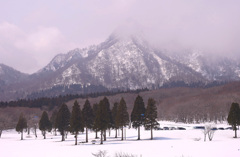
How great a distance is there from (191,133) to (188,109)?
3317 inches

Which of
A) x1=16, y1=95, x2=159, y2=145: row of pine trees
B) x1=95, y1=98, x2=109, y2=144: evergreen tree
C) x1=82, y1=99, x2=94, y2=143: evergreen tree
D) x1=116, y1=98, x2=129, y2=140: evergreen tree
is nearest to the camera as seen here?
x1=95, y1=98, x2=109, y2=144: evergreen tree

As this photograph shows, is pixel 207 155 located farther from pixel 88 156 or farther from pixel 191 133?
pixel 191 133

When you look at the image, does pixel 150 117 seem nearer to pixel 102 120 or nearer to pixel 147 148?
pixel 102 120

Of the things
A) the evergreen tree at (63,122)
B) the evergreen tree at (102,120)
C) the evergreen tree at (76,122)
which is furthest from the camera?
the evergreen tree at (63,122)

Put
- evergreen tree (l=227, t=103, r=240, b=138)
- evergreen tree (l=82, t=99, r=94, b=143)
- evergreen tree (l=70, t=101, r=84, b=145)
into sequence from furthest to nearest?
evergreen tree (l=82, t=99, r=94, b=143)
evergreen tree (l=227, t=103, r=240, b=138)
evergreen tree (l=70, t=101, r=84, b=145)

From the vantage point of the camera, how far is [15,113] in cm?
16050

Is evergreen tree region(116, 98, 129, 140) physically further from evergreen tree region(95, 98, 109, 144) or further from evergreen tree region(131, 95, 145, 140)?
evergreen tree region(95, 98, 109, 144)

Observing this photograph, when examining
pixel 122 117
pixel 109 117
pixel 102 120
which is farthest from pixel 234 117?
pixel 102 120

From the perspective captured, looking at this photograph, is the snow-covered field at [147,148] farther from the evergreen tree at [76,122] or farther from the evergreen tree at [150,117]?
the evergreen tree at [150,117]

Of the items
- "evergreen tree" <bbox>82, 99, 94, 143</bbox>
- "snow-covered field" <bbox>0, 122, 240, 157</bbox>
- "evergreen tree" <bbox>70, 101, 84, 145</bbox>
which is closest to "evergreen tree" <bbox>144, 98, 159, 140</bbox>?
"snow-covered field" <bbox>0, 122, 240, 157</bbox>

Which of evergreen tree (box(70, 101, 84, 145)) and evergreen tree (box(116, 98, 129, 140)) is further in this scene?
evergreen tree (box(116, 98, 129, 140))

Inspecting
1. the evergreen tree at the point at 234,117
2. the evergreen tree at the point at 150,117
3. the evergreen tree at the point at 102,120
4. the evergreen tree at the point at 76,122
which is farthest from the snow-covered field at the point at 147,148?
the evergreen tree at the point at 150,117

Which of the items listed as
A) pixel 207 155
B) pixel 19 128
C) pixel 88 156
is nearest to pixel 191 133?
pixel 207 155

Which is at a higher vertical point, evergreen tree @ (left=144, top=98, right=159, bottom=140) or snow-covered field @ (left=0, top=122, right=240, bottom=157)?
evergreen tree @ (left=144, top=98, right=159, bottom=140)
